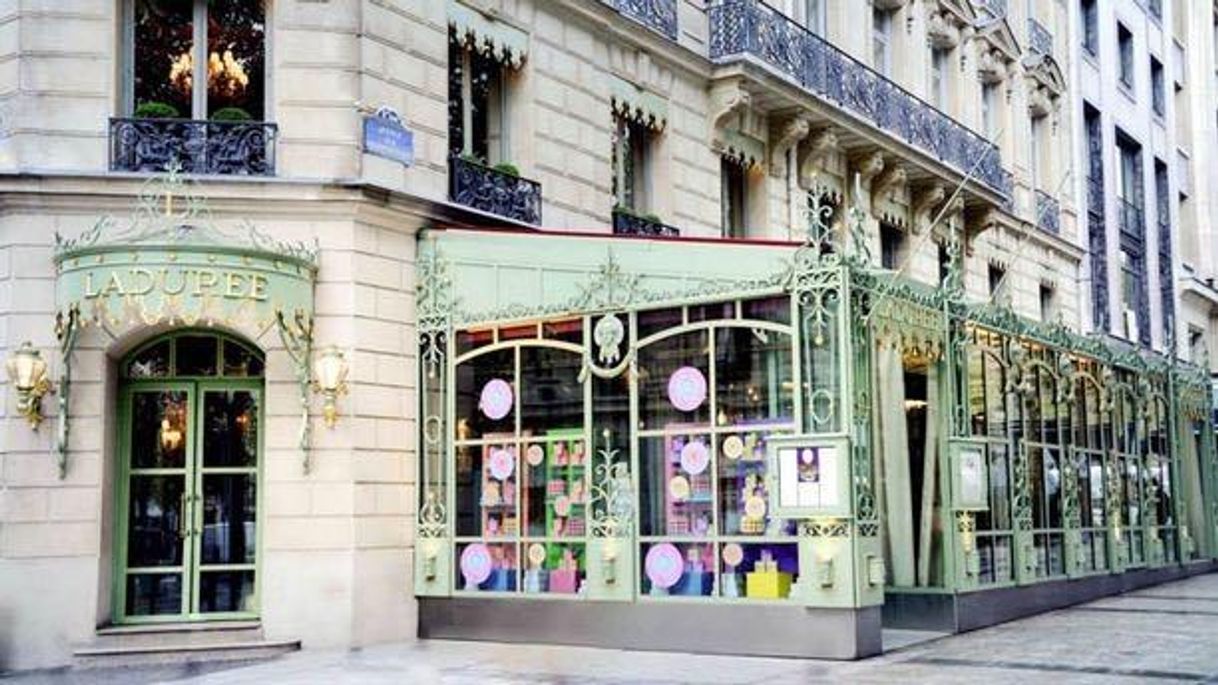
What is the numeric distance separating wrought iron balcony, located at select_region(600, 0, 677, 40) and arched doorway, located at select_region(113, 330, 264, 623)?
23.7 feet

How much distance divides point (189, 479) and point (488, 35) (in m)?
6.28

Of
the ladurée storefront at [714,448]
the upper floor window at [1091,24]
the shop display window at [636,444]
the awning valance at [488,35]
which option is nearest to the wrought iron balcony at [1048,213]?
the upper floor window at [1091,24]

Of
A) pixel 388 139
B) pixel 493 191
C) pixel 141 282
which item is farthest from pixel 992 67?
pixel 141 282

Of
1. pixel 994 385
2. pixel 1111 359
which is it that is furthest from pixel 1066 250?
pixel 994 385

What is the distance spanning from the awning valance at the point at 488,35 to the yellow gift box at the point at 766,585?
7285mm

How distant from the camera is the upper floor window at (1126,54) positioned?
38.0 meters

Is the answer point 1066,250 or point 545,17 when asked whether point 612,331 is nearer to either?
point 545,17

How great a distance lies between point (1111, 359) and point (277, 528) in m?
12.4

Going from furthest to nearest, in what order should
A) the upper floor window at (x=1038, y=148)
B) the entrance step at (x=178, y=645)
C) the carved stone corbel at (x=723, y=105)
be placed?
1. the upper floor window at (x=1038, y=148)
2. the carved stone corbel at (x=723, y=105)
3. the entrance step at (x=178, y=645)

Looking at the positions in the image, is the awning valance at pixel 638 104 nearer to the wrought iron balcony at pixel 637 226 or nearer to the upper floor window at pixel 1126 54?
the wrought iron balcony at pixel 637 226

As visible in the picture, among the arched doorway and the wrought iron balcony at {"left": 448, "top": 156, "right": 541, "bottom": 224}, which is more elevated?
the wrought iron balcony at {"left": 448, "top": 156, "right": 541, "bottom": 224}

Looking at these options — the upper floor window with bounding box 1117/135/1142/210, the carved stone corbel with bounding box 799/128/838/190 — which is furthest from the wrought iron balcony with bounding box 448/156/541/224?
the upper floor window with bounding box 1117/135/1142/210

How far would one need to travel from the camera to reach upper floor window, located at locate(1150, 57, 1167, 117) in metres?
40.7

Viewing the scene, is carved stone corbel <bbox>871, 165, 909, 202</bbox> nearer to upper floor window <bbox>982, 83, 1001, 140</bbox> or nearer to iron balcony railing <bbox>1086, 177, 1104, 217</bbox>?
upper floor window <bbox>982, 83, 1001, 140</bbox>
